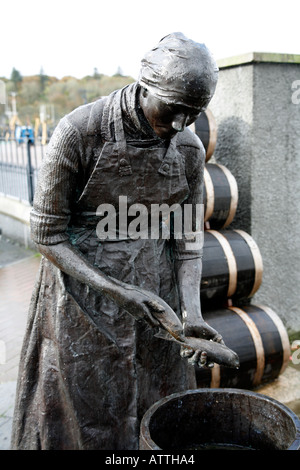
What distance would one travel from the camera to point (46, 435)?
2211mm

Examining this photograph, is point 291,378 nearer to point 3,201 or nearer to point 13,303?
point 13,303

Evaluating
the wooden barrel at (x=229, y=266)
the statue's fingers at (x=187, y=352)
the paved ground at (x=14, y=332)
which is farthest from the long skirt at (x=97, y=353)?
the wooden barrel at (x=229, y=266)

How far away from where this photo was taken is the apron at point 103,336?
2.06m

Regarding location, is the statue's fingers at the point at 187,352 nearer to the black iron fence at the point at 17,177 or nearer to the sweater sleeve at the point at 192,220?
the sweater sleeve at the point at 192,220

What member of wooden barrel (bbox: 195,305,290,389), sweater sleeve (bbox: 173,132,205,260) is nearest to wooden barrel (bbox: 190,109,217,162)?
wooden barrel (bbox: 195,305,290,389)

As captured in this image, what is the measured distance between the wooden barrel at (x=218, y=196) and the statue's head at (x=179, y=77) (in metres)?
2.28

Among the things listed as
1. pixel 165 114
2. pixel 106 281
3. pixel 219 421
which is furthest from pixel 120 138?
pixel 219 421

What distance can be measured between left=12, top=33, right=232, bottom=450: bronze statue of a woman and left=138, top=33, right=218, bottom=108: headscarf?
0.02 metres

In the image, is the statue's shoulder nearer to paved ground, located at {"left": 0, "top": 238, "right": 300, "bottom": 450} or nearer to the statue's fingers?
the statue's fingers

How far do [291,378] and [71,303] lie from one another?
2.83 meters

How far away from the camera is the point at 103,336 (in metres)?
2.11

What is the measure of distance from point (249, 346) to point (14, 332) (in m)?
2.81

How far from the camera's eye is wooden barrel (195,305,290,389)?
3.73 m
